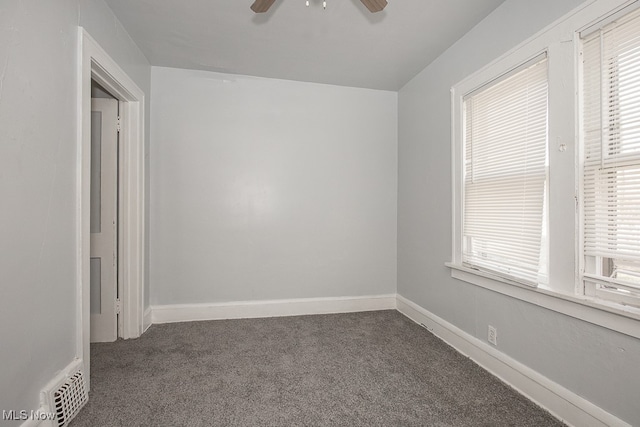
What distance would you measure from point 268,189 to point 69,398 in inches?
88.3

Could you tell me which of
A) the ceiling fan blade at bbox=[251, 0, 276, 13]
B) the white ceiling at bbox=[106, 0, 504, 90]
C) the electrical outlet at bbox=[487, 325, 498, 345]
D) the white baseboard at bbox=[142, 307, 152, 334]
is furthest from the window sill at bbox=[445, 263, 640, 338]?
the white baseboard at bbox=[142, 307, 152, 334]

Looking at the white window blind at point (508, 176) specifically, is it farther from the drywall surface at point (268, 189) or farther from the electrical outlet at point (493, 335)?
the drywall surface at point (268, 189)

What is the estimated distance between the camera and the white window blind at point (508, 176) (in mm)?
1845

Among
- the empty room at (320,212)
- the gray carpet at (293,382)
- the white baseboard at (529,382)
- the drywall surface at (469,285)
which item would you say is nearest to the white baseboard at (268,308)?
the empty room at (320,212)

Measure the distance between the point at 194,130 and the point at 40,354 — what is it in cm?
227

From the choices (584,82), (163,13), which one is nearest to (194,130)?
(163,13)

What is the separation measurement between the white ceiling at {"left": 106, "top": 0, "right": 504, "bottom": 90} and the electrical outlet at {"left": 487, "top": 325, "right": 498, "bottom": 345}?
2274 millimetres

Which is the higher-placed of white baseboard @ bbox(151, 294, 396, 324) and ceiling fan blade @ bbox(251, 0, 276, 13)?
ceiling fan blade @ bbox(251, 0, 276, 13)

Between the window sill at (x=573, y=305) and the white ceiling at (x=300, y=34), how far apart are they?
1930 mm

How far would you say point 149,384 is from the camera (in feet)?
6.49

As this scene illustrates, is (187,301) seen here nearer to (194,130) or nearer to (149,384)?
(149,384)

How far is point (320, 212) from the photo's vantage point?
3.43 metres

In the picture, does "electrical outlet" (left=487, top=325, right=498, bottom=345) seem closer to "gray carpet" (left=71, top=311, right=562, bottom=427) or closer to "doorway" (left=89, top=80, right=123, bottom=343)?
"gray carpet" (left=71, top=311, right=562, bottom=427)

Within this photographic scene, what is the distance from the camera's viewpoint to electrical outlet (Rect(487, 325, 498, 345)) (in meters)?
2.10
